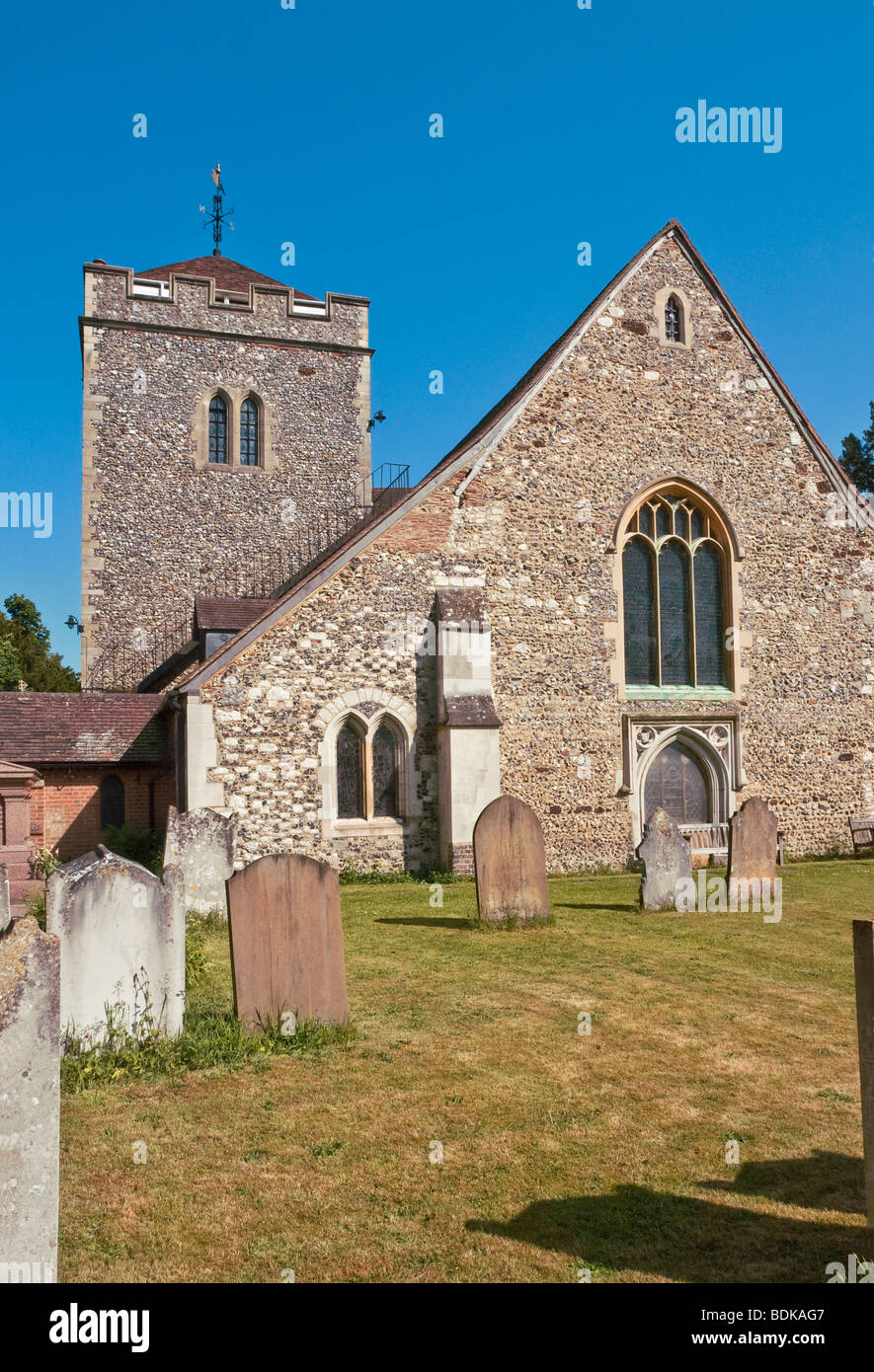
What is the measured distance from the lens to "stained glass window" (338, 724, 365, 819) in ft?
51.1

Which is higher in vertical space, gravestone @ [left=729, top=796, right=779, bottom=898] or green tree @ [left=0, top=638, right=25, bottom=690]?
green tree @ [left=0, top=638, right=25, bottom=690]

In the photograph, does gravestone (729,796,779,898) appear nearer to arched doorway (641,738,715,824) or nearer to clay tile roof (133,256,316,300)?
arched doorway (641,738,715,824)

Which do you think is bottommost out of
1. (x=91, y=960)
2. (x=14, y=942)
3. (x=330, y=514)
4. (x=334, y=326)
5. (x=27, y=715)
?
(x=91, y=960)

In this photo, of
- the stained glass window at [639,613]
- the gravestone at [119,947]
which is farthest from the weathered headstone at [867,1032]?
the stained glass window at [639,613]

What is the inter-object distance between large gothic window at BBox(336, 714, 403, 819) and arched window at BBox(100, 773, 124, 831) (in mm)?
5566

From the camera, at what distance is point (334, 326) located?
27.8 metres

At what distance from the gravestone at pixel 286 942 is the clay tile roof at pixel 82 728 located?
12.2 meters

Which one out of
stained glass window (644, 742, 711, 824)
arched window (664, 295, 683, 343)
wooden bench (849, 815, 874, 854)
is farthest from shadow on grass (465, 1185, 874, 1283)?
arched window (664, 295, 683, 343)

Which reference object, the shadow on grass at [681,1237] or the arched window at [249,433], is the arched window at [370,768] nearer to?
the shadow on grass at [681,1237]

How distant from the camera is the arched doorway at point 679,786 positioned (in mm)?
17141
